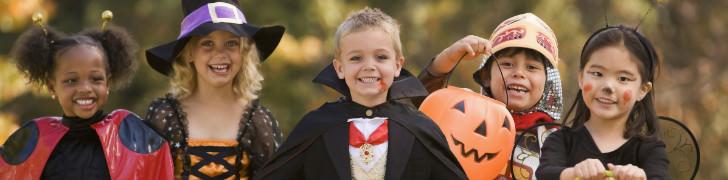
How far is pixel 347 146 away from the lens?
19.5 feet

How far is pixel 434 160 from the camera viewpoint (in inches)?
235

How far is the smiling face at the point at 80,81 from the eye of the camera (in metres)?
6.57

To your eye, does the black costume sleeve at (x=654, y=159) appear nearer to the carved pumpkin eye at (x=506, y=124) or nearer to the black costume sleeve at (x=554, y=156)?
the black costume sleeve at (x=554, y=156)

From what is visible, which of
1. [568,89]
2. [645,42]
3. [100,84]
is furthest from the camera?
[568,89]

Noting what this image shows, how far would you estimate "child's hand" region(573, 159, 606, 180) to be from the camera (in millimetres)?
5270

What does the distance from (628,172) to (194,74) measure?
8.71ft

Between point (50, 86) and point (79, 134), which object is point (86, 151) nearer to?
point (79, 134)

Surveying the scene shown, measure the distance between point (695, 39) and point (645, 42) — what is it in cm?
1239

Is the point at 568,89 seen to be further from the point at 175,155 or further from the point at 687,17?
the point at 175,155

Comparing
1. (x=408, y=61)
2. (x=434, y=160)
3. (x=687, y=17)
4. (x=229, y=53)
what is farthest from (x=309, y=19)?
(x=434, y=160)

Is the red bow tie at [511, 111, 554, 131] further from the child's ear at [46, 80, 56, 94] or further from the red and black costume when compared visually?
the child's ear at [46, 80, 56, 94]

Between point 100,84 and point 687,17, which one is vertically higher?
point 687,17

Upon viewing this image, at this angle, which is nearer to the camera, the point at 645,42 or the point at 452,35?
the point at 645,42

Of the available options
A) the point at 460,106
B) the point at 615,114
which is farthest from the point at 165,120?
the point at 615,114
